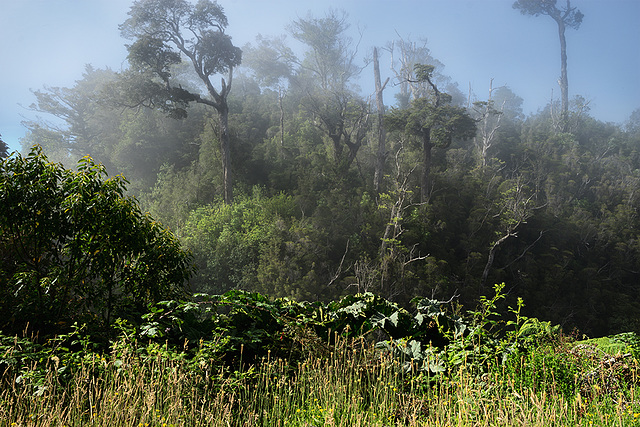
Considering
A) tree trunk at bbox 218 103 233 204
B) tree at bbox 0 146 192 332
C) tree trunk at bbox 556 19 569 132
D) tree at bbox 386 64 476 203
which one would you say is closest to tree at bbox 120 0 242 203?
tree trunk at bbox 218 103 233 204

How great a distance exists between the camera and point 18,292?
3.79m

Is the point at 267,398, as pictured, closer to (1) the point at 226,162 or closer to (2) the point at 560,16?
(1) the point at 226,162

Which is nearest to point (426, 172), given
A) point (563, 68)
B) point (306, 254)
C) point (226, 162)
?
point (306, 254)

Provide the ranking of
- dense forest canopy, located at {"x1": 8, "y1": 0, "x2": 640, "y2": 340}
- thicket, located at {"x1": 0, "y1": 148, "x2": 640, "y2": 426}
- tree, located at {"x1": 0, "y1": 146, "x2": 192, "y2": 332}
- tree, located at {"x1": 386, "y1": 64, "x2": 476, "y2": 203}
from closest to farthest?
thicket, located at {"x1": 0, "y1": 148, "x2": 640, "y2": 426}
tree, located at {"x1": 0, "y1": 146, "x2": 192, "y2": 332}
dense forest canopy, located at {"x1": 8, "y1": 0, "x2": 640, "y2": 340}
tree, located at {"x1": 386, "y1": 64, "x2": 476, "y2": 203}

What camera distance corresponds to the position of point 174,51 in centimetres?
1738

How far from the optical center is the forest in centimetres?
275

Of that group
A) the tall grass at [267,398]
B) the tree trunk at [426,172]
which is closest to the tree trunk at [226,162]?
the tree trunk at [426,172]

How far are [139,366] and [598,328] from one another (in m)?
15.4

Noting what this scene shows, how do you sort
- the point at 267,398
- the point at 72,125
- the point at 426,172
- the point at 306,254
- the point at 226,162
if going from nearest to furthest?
the point at 267,398 → the point at 306,254 → the point at 426,172 → the point at 226,162 → the point at 72,125

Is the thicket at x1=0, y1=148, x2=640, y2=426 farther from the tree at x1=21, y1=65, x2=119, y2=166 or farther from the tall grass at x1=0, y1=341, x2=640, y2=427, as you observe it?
the tree at x1=21, y1=65, x2=119, y2=166

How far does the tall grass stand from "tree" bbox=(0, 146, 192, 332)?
1.26 meters

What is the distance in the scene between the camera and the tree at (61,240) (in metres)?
3.84

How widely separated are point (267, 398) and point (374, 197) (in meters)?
13.8

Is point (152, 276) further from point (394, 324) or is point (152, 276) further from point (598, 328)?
point (598, 328)
